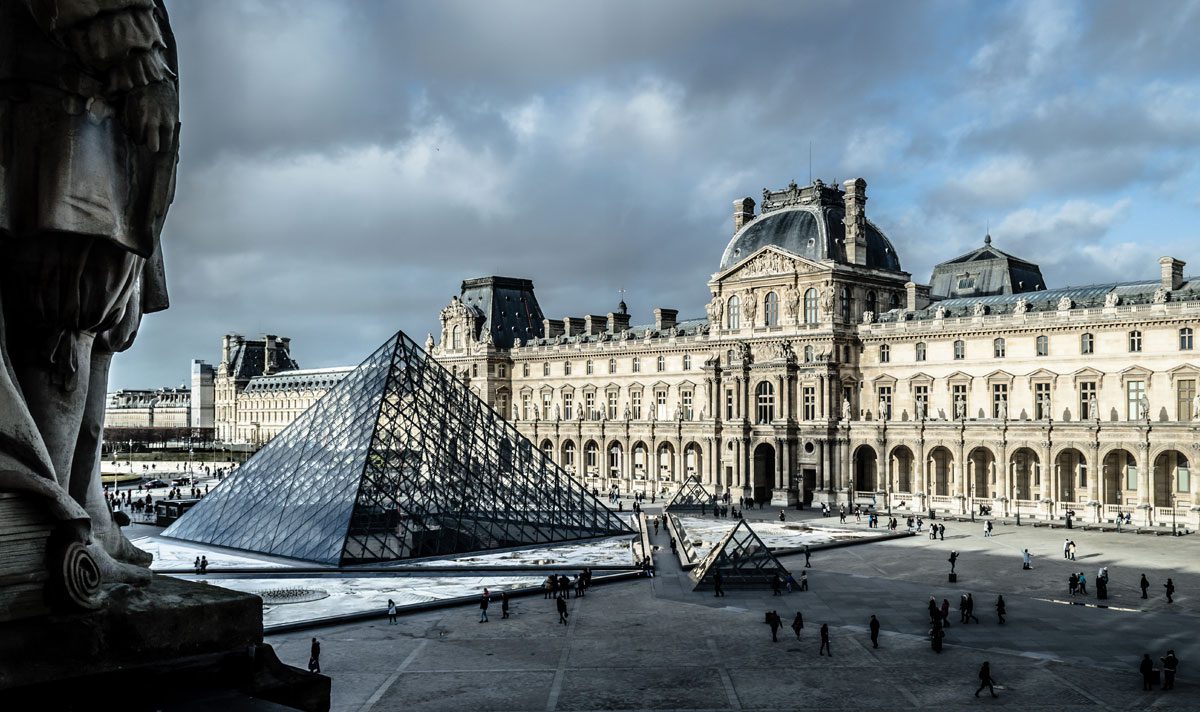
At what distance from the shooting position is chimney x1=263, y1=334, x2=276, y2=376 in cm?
14800

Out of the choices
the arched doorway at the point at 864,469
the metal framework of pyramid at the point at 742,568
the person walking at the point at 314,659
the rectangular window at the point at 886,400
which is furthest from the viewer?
the arched doorway at the point at 864,469

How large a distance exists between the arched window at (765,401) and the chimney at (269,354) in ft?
326

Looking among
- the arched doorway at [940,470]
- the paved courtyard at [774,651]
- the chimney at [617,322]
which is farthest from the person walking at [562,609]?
the chimney at [617,322]

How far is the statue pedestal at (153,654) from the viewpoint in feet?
16.3

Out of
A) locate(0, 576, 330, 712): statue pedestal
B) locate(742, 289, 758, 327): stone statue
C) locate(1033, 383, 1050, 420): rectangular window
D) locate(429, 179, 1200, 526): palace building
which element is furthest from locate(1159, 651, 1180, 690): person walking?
locate(742, 289, 758, 327): stone statue

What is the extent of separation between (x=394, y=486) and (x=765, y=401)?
31.0 metres

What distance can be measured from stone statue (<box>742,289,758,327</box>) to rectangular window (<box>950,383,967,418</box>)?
1269 cm

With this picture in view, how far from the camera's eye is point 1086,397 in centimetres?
5328

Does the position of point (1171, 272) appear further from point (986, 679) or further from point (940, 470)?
point (986, 679)

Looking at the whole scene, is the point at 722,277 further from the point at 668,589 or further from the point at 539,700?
the point at 539,700

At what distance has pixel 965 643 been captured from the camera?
2439 centimetres

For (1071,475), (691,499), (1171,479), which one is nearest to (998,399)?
(1071,475)

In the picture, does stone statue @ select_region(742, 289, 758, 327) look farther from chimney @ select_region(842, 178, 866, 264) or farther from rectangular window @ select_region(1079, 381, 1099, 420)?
rectangular window @ select_region(1079, 381, 1099, 420)

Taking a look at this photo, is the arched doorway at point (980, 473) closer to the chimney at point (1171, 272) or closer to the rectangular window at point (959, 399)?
the rectangular window at point (959, 399)
